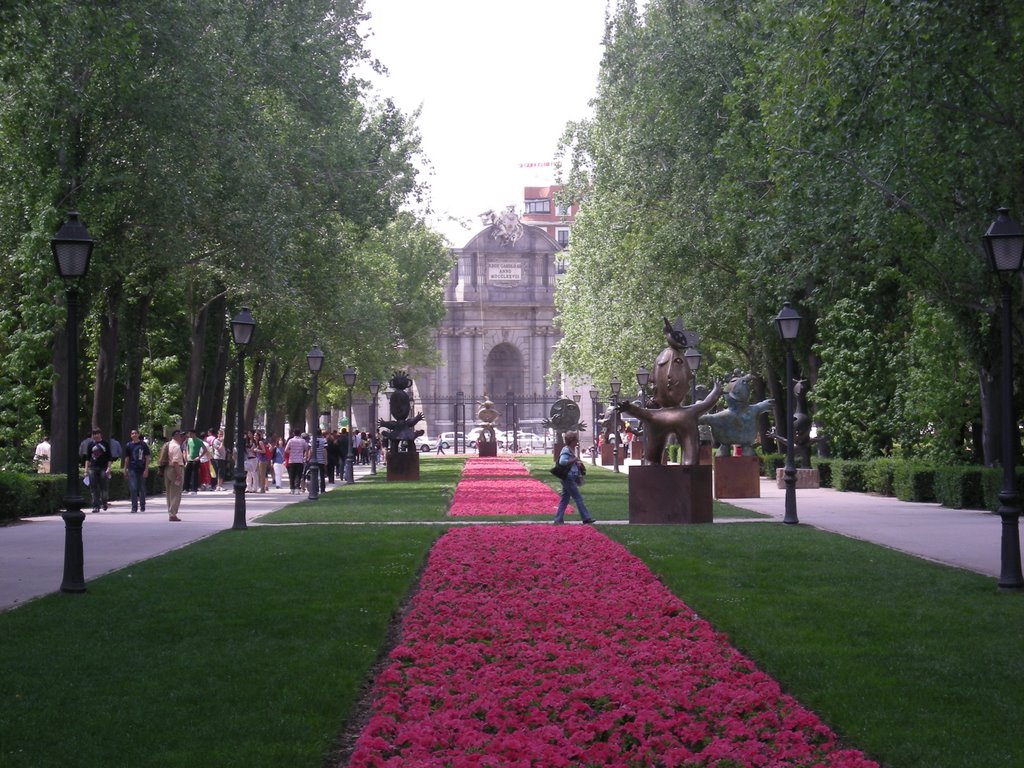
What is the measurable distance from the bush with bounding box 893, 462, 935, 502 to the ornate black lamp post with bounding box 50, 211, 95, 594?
64.7 ft

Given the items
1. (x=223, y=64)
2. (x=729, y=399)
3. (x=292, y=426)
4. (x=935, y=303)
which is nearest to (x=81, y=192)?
(x=223, y=64)

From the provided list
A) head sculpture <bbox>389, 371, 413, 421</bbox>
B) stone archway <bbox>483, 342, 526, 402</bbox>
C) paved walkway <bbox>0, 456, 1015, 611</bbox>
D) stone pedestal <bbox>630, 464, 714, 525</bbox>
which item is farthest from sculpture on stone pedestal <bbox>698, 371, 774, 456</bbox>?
stone archway <bbox>483, 342, 526, 402</bbox>

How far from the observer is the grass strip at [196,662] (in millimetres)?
7230

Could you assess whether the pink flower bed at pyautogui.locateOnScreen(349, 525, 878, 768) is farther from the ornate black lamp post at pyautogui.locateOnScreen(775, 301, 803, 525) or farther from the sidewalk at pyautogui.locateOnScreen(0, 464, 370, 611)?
the ornate black lamp post at pyautogui.locateOnScreen(775, 301, 803, 525)

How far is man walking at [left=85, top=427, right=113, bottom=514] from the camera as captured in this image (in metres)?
26.9

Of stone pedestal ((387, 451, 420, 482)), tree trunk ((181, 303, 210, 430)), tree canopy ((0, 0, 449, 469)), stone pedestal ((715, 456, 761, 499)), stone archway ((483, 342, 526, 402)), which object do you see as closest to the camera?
tree canopy ((0, 0, 449, 469))

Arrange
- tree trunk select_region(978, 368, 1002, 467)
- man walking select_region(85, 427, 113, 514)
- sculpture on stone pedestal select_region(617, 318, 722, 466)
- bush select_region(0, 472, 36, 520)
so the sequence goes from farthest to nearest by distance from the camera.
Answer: tree trunk select_region(978, 368, 1002, 467), man walking select_region(85, 427, 113, 514), bush select_region(0, 472, 36, 520), sculpture on stone pedestal select_region(617, 318, 722, 466)

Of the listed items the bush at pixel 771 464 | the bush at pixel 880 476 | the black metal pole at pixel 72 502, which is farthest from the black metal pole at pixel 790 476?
the bush at pixel 771 464

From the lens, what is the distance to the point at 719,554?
17.0 m

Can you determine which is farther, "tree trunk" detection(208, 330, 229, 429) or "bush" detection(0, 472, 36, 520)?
"tree trunk" detection(208, 330, 229, 429)

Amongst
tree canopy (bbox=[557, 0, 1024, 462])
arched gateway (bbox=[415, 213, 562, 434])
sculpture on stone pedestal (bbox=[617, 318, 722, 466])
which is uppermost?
arched gateway (bbox=[415, 213, 562, 434])

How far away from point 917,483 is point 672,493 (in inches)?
366

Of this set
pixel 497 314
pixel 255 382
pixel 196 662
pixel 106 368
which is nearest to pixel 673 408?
pixel 106 368

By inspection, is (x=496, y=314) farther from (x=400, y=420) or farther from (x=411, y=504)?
(x=411, y=504)
